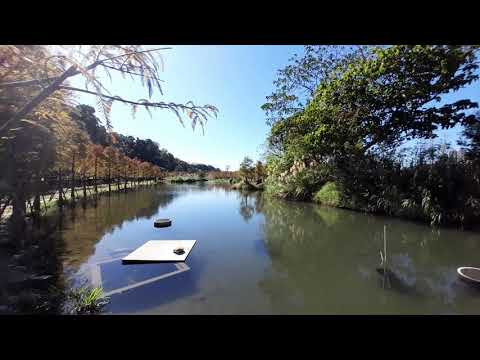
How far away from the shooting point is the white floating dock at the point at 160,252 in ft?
12.2

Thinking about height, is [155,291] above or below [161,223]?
below

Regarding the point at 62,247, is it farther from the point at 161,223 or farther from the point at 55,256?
the point at 161,223

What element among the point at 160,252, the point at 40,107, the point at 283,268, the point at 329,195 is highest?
the point at 40,107

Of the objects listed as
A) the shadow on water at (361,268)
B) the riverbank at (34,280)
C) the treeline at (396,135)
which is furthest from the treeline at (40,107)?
the treeline at (396,135)

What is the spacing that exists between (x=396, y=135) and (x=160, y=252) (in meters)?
10.0

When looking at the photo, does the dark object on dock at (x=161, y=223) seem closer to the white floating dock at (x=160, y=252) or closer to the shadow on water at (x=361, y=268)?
the white floating dock at (x=160, y=252)

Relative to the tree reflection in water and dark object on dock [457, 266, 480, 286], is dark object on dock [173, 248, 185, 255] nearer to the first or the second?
the tree reflection in water

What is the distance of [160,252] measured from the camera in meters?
4.00

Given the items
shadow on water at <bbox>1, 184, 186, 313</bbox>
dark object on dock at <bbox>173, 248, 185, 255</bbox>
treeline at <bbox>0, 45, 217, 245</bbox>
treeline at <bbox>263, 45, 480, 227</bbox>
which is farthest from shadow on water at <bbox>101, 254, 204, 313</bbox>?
treeline at <bbox>263, 45, 480, 227</bbox>

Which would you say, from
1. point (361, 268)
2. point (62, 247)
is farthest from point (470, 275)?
point (62, 247)

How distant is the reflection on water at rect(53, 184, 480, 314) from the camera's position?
103 inches

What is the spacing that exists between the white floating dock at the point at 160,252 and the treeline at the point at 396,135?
7.09 meters

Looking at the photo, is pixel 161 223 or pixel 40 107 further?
pixel 161 223

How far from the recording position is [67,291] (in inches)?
103
